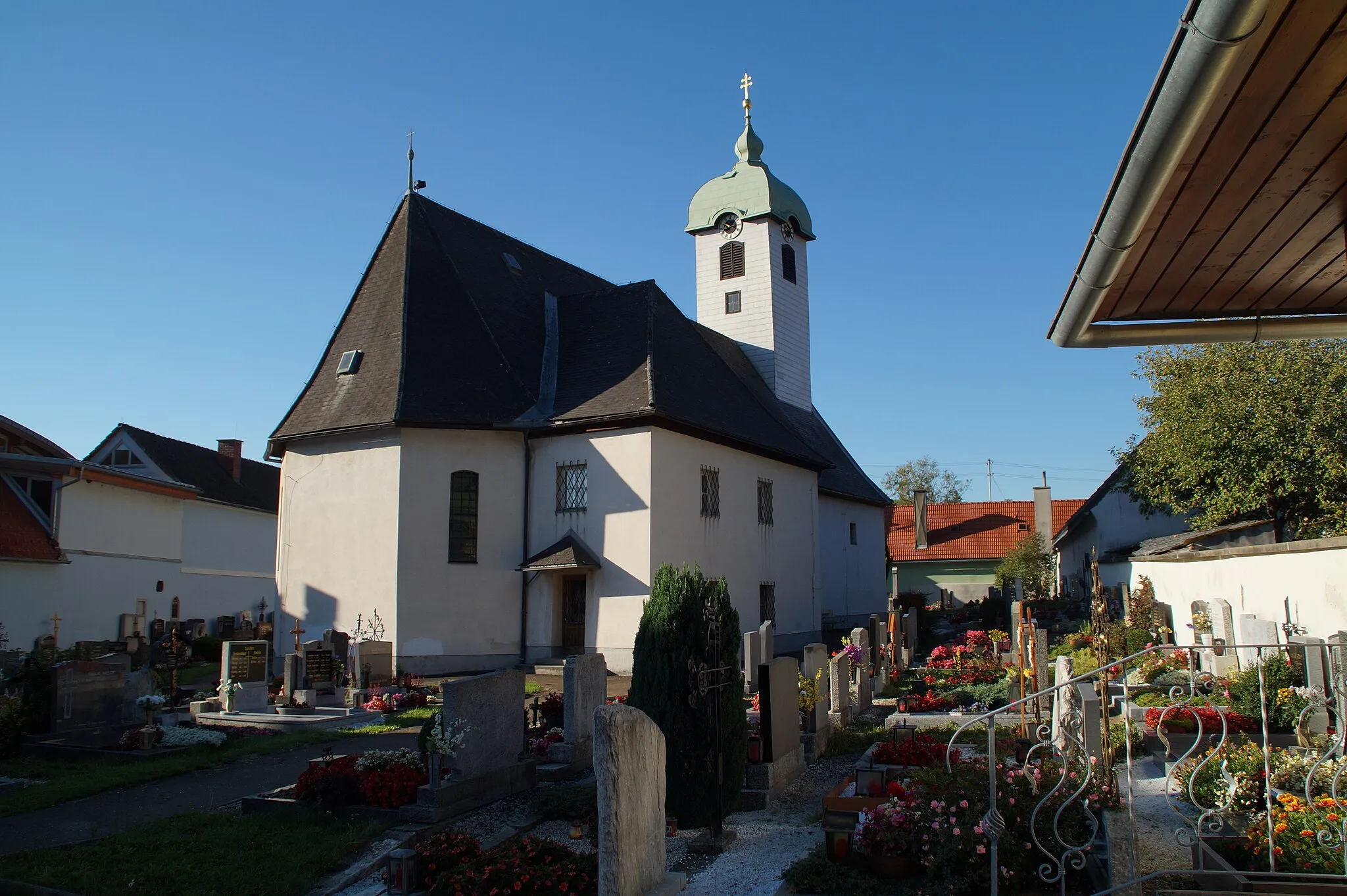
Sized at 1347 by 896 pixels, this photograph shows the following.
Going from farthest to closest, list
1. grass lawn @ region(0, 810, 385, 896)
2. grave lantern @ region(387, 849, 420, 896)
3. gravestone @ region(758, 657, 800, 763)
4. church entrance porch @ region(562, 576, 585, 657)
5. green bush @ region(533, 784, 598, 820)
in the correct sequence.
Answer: church entrance porch @ region(562, 576, 585, 657)
gravestone @ region(758, 657, 800, 763)
green bush @ region(533, 784, 598, 820)
grave lantern @ region(387, 849, 420, 896)
grass lawn @ region(0, 810, 385, 896)

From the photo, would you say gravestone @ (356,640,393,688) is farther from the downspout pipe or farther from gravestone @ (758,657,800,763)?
the downspout pipe

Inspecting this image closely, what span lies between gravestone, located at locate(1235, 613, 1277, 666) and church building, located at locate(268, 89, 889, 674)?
1177cm

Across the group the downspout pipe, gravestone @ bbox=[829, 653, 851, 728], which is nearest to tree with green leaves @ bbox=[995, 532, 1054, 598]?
gravestone @ bbox=[829, 653, 851, 728]

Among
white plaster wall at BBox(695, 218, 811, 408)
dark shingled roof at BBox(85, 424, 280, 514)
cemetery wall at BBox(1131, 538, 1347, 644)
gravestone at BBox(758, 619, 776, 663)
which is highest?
white plaster wall at BBox(695, 218, 811, 408)

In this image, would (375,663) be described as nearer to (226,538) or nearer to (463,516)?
(463,516)

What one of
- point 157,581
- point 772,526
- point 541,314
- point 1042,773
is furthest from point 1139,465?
point 157,581

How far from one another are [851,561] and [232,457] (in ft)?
89.6

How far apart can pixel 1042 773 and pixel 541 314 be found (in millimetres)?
21216

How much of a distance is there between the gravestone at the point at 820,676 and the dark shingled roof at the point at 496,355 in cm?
942

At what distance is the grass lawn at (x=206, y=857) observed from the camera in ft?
23.9

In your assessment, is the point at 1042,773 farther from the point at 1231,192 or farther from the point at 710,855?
the point at 1231,192

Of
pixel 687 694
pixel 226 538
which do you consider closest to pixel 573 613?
pixel 687 694

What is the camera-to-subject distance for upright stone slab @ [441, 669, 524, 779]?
9.50m

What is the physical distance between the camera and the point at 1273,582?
1477 cm
